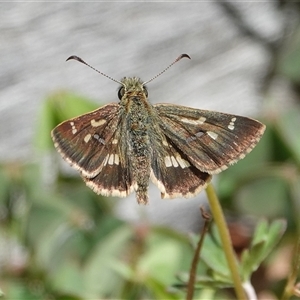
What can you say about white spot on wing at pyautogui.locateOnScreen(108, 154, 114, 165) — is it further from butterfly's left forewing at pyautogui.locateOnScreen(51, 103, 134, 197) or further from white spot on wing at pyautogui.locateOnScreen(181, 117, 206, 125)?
white spot on wing at pyautogui.locateOnScreen(181, 117, 206, 125)

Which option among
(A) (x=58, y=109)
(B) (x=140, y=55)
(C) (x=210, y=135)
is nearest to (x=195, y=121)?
(C) (x=210, y=135)

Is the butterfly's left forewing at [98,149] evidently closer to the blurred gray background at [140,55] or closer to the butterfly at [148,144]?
the butterfly at [148,144]

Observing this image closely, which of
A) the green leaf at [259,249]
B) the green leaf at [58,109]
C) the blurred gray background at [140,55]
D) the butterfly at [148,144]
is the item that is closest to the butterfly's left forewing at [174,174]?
the butterfly at [148,144]

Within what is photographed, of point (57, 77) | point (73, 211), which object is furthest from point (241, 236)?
point (57, 77)

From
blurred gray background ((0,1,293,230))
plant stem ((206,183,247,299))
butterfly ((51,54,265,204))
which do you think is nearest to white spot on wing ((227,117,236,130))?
butterfly ((51,54,265,204))

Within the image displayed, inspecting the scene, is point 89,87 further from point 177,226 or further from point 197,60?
point 177,226

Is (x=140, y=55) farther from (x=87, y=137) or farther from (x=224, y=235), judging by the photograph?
(x=224, y=235)
